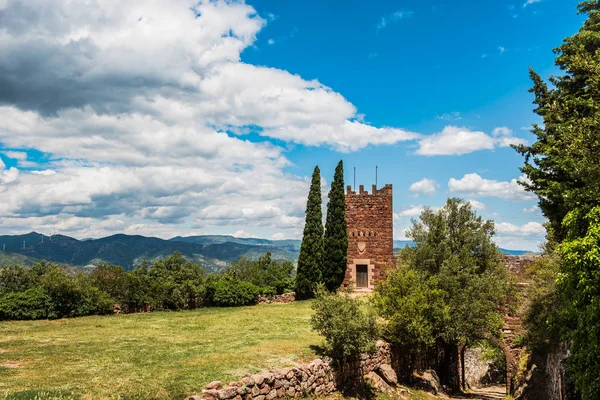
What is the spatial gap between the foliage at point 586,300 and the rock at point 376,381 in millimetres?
8805

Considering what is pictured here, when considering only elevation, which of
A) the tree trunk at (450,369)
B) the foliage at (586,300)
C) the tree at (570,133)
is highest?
the tree at (570,133)

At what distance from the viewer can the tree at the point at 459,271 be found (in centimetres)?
2123

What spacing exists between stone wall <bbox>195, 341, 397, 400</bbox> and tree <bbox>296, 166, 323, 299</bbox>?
1315 centimetres

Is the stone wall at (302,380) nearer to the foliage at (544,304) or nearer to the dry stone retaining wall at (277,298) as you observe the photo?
the foliage at (544,304)

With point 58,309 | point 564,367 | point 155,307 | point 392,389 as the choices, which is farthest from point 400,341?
point 58,309

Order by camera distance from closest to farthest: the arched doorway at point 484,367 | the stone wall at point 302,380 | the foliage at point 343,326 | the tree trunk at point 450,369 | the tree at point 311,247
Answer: the stone wall at point 302,380
the foliage at point 343,326
the tree trunk at point 450,369
the tree at point 311,247
the arched doorway at point 484,367

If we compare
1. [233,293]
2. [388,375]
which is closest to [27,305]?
[233,293]

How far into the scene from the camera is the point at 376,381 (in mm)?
18328

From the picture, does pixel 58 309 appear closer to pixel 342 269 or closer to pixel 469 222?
pixel 342 269

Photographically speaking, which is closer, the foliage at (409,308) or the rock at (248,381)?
the rock at (248,381)

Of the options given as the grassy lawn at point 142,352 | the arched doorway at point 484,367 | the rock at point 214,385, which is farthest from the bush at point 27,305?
the arched doorway at point 484,367

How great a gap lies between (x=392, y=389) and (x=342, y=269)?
15.6 metres

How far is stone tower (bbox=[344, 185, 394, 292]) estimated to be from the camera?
3528 cm

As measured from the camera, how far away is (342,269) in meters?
34.3
